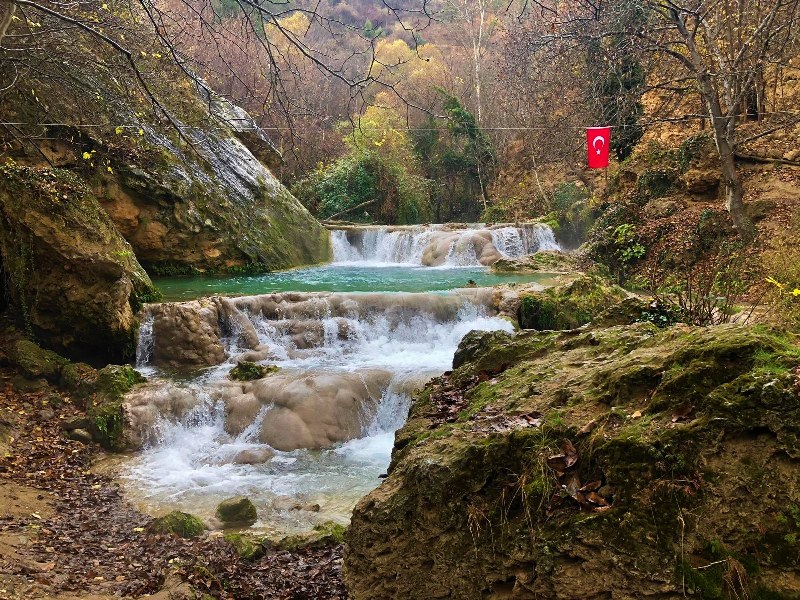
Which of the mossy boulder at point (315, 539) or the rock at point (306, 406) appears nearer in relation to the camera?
the mossy boulder at point (315, 539)

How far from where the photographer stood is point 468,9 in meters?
25.2

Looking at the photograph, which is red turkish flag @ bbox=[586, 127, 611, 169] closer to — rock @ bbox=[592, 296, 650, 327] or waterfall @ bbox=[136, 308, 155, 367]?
rock @ bbox=[592, 296, 650, 327]

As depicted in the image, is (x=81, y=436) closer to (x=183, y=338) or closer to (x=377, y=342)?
(x=183, y=338)

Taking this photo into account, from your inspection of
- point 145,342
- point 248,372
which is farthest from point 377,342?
point 145,342

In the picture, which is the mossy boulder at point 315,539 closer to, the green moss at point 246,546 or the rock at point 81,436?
the green moss at point 246,546

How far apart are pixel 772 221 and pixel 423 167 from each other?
17.5 m

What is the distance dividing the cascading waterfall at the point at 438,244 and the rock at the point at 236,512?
36.9 feet

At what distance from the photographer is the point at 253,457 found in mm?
Result: 6664

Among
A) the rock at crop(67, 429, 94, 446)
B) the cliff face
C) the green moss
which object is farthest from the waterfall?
the green moss

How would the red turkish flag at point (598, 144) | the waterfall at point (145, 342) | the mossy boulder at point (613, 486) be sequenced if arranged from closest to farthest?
the mossy boulder at point (613, 486), the waterfall at point (145, 342), the red turkish flag at point (598, 144)

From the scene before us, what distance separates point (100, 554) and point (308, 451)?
8.99ft

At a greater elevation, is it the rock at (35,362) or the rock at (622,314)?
the rock at (622,314)

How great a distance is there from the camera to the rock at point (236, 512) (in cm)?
521

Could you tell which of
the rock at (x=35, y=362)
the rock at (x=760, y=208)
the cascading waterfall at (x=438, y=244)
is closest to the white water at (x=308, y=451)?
the rock at (x=35, y=362)
